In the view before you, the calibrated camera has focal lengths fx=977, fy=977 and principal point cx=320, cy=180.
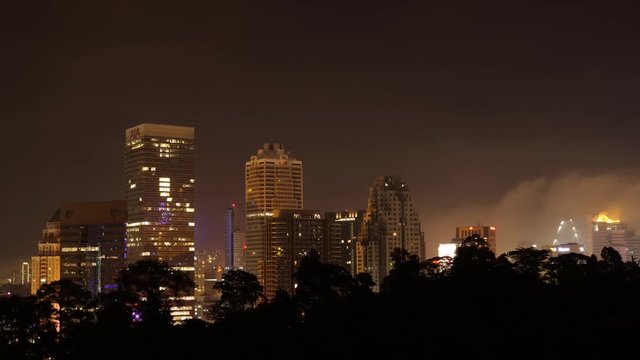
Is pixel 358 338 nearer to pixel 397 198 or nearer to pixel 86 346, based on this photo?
pixel 86 346

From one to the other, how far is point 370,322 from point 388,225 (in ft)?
466

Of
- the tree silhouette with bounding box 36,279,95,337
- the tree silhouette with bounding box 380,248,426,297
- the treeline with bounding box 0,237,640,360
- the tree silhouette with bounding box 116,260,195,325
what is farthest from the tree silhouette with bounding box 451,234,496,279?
the tree silhouette with bounding box 36,279,95,337

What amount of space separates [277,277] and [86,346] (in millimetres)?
138715

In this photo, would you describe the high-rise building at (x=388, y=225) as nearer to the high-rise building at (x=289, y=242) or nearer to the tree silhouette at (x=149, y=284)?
the high-rise building at (x=289, y=242)

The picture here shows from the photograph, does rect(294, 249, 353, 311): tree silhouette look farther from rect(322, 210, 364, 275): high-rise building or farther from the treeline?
rect(322, 210, 364, 275): high-rise building

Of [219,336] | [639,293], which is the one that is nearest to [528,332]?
[639,293]

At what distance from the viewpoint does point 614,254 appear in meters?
78.6

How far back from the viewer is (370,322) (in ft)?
169

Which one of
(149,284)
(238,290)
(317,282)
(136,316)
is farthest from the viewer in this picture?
(136,316)

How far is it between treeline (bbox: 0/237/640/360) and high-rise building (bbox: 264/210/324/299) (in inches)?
4950

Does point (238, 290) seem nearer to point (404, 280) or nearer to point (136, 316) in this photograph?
point (136, 316)

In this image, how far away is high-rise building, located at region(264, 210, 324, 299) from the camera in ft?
627

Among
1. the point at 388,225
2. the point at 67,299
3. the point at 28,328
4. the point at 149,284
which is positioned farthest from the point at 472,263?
the point at 388,225

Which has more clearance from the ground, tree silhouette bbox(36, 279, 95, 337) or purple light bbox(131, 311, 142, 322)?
tree silhouette bbox(36, 279, 95, 337)
